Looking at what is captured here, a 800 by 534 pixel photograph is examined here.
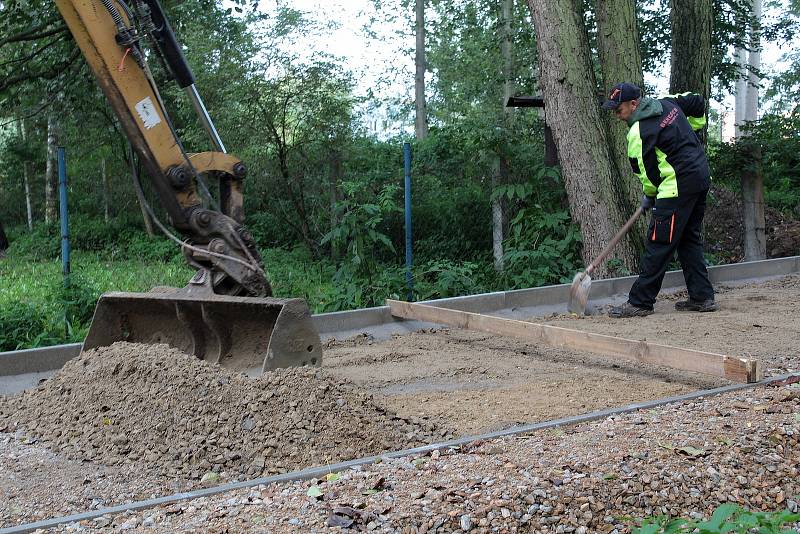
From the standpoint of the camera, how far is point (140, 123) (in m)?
5.76

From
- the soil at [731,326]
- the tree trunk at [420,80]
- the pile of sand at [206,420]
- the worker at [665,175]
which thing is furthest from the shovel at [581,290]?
the tree trunk at [420,80]

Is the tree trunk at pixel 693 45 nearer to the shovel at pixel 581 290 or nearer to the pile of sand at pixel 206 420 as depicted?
the shovel at pixel 581 290

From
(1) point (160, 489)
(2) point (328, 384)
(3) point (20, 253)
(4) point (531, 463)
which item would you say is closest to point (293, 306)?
(2) point (328, 384)

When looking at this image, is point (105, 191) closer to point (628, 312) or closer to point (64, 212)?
point (64, 212)

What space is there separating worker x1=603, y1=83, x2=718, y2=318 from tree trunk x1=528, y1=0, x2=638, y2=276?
2.03 meters

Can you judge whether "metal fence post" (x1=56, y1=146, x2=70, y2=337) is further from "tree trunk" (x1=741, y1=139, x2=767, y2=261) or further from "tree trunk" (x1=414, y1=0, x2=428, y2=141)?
"tree trunk" (x1=414, y1=0, x2=428, y2=141)

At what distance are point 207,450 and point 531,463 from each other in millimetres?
1528

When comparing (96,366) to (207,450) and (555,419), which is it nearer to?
(207,450)

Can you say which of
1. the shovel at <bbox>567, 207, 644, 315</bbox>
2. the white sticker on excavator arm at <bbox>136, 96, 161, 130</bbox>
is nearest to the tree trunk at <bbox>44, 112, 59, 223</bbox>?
the white sticker on excavator arm at <bbox>136, 96, 161, 130</bbox>

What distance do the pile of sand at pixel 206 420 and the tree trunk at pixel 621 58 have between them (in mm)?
6368

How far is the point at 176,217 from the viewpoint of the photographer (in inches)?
234

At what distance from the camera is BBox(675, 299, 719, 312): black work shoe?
7.71m

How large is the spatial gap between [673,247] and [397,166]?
571 centimetres

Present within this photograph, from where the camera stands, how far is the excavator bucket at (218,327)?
498 centimetres
